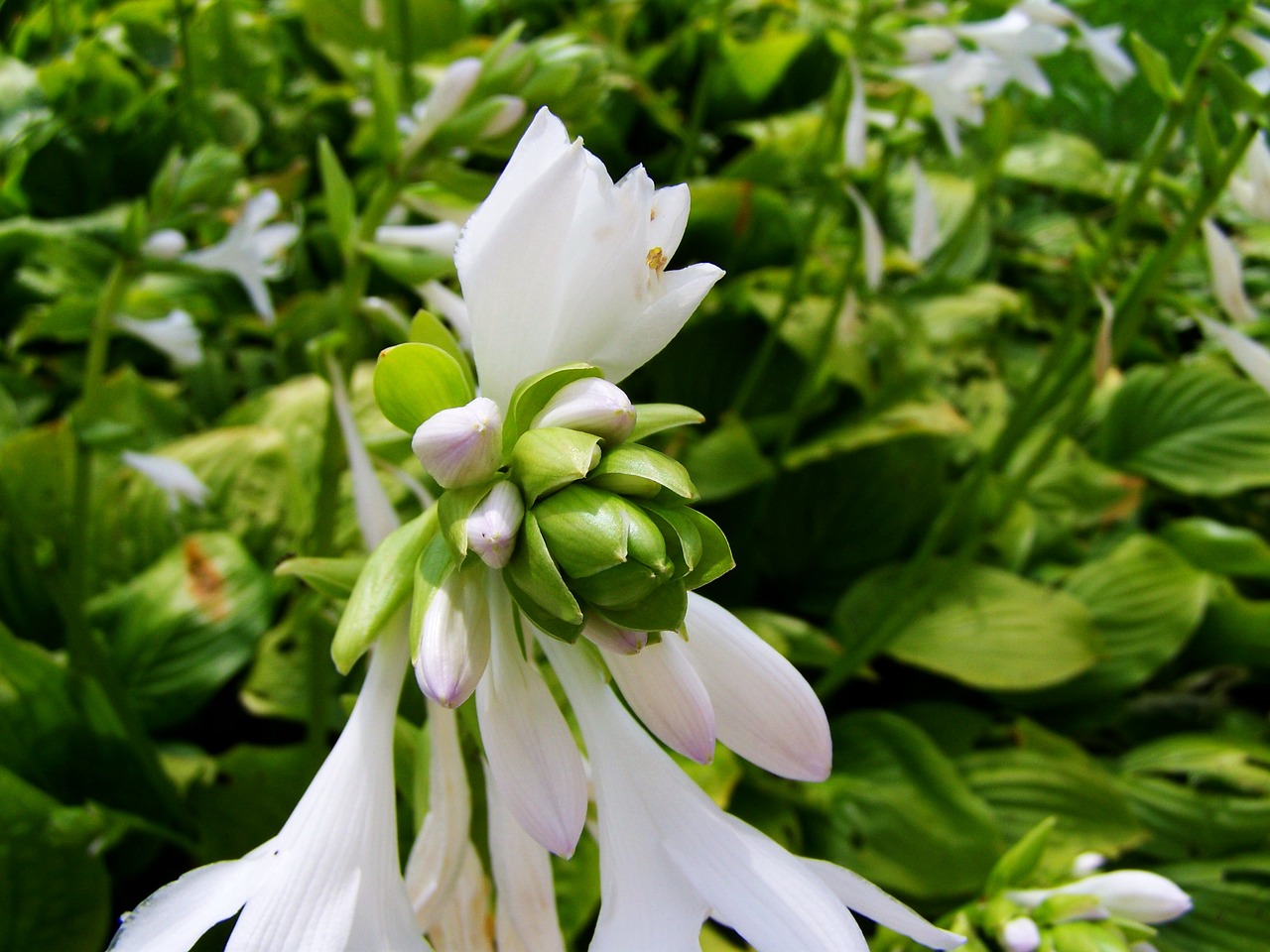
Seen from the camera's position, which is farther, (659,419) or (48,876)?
(48,876)

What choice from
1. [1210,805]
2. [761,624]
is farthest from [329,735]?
[1210,805]

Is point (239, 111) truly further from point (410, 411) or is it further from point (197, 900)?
point (197, 900)

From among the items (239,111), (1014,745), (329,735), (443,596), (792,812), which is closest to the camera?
(443,596)

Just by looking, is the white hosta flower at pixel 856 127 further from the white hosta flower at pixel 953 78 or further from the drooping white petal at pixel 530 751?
the drooping white petal at pixel 530 751

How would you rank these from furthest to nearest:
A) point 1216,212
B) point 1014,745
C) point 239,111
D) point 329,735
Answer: point 1216,212 < point 239,111 < point 1014,745 < point 329,735

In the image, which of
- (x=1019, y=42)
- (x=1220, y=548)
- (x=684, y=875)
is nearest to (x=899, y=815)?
(x=1220, y=548)

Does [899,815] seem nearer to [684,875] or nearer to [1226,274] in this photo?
[1226,274]
